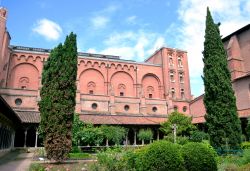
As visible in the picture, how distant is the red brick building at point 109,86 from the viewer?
33.8 m

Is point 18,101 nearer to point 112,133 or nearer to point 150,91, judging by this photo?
point 112,133

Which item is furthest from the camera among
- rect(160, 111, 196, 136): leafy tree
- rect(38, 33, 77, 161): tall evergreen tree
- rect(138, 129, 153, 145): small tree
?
rect(138, 129, 153, 145): small tree

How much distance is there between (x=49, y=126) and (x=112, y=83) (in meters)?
28.7

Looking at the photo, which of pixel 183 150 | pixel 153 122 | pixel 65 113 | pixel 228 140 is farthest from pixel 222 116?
pixel 153 122

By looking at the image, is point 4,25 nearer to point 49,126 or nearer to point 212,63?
point 49,126

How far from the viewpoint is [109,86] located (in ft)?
141

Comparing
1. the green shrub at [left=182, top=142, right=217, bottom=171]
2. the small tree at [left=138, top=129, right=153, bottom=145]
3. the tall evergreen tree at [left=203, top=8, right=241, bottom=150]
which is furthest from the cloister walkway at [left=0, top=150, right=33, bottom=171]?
the small tree at [left=138, top=129, right=153, bottom=145]

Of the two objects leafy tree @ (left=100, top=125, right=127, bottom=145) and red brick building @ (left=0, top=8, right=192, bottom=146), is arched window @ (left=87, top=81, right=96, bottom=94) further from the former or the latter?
leafy tree @ (left=100, top=125, right=127, bottom=145)

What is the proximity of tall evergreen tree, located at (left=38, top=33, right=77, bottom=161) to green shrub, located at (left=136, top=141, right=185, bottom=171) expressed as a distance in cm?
789

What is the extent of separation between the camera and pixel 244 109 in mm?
27531

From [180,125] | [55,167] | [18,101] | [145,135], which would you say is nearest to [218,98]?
[180,125]

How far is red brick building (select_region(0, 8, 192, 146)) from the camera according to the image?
111 ft

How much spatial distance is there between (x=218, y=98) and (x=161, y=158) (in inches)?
479

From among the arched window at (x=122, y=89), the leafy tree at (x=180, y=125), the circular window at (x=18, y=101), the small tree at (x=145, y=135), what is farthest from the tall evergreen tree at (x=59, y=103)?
the arched window at (x=122, y=89)
